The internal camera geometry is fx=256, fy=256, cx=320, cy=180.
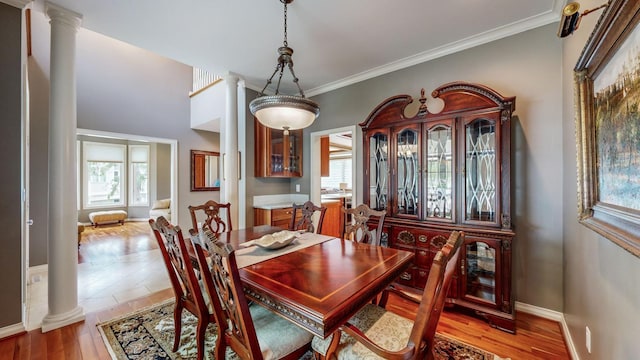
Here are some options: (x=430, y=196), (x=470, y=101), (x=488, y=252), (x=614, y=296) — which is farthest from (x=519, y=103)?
(x=614, y=296)

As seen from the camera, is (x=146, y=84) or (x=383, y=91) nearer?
(x=383, y=91)

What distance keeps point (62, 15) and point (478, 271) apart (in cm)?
428

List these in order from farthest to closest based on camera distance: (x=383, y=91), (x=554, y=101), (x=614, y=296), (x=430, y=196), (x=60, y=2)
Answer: (x=383, y=91) < (x=430, y=196) < (x=554, y=101) < (x=60, y=2) < (x=614, y=296)

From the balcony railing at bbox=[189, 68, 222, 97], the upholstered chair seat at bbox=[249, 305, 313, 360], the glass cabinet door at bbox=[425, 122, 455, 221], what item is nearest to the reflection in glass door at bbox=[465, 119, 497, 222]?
the glass cabinet door at bbox=[425, 122, 455, 221]

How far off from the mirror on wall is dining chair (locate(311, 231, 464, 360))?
5048mm

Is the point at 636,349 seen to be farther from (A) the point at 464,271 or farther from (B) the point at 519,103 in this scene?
(B) the point at 519,103

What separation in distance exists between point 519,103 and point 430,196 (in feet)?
3.83

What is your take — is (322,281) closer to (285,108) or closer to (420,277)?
(285,108)

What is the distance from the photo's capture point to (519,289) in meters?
2.41

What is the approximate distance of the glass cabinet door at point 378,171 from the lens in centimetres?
293

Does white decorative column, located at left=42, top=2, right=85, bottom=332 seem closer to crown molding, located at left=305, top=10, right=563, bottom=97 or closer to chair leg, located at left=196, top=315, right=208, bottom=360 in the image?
chair leg, located at left=196, top=315, right=208, bottom=360

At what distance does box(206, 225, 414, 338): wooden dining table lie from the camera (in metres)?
1.07

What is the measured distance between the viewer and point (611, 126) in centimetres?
111

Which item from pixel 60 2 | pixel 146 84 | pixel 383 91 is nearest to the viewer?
pixel 60 2
